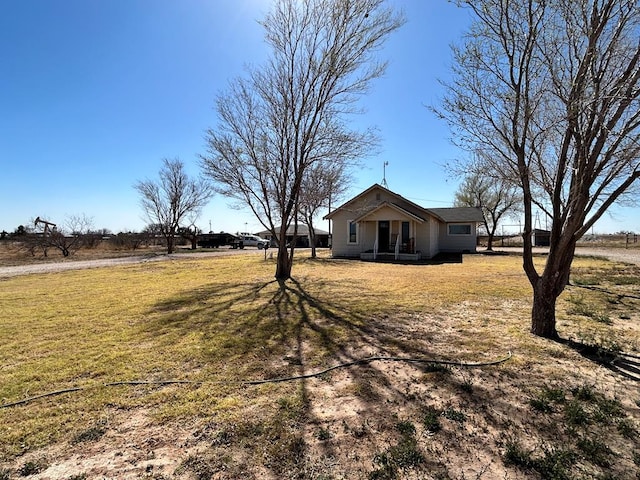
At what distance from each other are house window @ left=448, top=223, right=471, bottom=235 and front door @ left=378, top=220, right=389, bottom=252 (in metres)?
7.11

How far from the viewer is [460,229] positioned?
24.6m

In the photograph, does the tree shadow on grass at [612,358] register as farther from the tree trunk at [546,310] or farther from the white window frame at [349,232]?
the white window frame at [349,232]

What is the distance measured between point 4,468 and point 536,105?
20.8 ft

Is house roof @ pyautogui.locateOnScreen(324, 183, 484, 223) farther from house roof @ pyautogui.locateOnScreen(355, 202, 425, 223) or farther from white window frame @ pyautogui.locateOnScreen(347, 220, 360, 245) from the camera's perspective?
Result: white window frame @ pyautogui.locateOnScreen(347, 220, 360, 245)

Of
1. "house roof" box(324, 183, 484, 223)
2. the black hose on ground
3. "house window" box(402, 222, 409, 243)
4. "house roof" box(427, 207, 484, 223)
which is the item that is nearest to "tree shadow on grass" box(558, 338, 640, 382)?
the black hose on ground

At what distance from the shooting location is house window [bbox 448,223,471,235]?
2436 centimetres

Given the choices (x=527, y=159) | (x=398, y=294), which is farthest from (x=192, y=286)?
(x=527, y=159)

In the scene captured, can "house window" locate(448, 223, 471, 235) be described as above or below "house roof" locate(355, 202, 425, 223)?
below

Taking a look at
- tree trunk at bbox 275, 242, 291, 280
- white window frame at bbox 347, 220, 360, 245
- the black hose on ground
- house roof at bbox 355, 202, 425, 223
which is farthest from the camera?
white window frame at bbox 347, 220, 360, 245

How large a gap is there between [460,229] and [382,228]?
7712mm

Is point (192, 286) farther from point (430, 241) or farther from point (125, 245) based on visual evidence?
point (125, 245)

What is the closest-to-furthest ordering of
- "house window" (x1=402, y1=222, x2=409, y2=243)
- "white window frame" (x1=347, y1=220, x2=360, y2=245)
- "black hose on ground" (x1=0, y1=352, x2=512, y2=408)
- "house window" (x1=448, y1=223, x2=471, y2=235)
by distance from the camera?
"black hose on ground" (x1=0, y1=352, x2=512, y2=408)
"house window" (x1=402, y1=222, x2=409, y2=243)
"white window frame" (x1=347, y1=220, x2=360, y2=245)
"house window" (x1=448, y1=223, x2=471, y2=235)

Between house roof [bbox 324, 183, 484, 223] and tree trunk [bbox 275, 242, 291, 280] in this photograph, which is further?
house roof [bbox 324, 183, 484, 223]

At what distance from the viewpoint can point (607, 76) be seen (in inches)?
172
